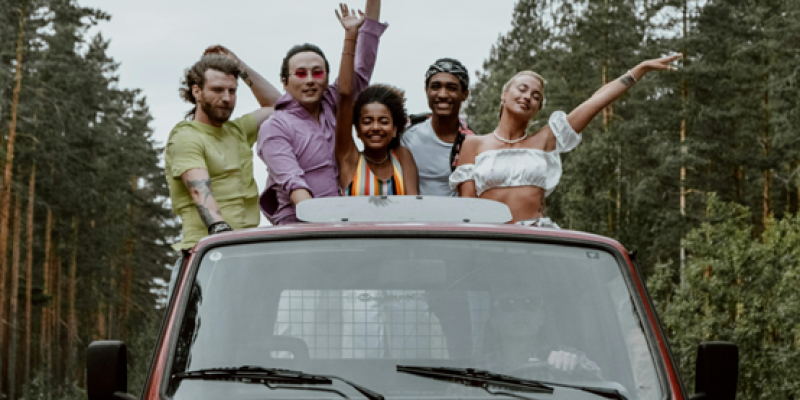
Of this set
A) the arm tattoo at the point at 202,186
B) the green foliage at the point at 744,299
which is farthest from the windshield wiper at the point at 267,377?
the green foliage at the point at 744,299

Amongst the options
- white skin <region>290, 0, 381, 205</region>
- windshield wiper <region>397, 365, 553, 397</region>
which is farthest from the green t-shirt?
windshield wiper <region>397, 365, 553, 397</region>

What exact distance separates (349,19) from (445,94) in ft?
2.55

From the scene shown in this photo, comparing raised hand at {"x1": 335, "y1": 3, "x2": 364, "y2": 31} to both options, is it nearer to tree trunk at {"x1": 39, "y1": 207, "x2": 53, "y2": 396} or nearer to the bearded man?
the bearded man

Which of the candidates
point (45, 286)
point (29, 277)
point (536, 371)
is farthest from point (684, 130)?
point (536, 371)

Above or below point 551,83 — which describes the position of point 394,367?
below

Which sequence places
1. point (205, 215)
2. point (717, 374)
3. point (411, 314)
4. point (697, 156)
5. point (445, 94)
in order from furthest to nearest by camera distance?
point (697, 156) < point (445, 94) < point (205, 215) < point (411, 314) < point (717, 374)

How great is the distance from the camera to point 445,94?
7188 millimetres

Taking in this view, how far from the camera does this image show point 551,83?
191ft

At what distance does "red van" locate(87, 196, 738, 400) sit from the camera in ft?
12.0

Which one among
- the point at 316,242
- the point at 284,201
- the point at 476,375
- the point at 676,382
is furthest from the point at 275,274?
the point at 284,201

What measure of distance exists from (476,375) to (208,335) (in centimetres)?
89

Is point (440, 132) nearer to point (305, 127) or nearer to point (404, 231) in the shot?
point (305, 127)

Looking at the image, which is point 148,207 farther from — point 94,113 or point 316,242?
point 316,242

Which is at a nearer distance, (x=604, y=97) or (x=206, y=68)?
(x=206, y=68)
